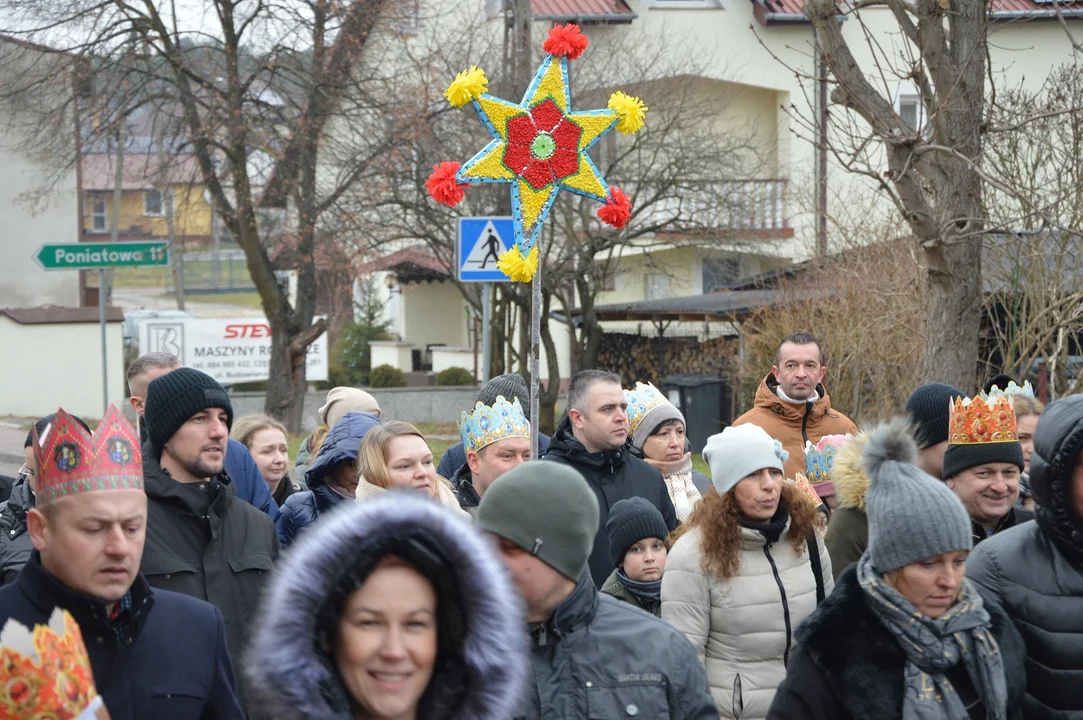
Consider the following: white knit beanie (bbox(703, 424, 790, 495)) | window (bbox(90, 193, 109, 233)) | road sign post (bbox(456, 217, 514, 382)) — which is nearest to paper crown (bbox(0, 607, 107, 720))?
white knit beanie (bbox(703, 424, 790, 495))

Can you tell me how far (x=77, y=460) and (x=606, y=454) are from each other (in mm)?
3069

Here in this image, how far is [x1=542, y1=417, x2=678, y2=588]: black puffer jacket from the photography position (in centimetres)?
563

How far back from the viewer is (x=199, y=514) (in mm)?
4230

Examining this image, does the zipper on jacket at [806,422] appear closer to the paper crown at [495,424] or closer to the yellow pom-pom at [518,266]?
the yellow pom-pom at [518,266]

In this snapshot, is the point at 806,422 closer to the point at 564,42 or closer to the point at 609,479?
the point at 609,479

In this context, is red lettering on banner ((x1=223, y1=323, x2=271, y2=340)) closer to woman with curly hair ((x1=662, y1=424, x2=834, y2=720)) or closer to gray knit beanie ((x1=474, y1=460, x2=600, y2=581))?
woman with curly hair ((x1=662, y1=424, x2=834, y2=720))

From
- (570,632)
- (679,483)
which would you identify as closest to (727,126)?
(679,483)

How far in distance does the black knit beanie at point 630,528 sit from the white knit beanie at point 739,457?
565 millimetres

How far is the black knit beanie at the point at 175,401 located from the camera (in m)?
4.43

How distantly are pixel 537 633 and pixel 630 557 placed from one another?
2126 millimetres

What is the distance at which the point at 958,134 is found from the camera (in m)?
8.09

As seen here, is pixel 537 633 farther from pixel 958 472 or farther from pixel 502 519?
pixel 958 472

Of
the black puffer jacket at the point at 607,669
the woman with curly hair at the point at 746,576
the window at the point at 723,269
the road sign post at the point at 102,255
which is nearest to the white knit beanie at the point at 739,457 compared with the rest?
the woman with curly hair at the point at 746,576

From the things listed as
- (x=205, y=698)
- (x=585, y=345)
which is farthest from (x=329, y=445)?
(x=585, y=345)
